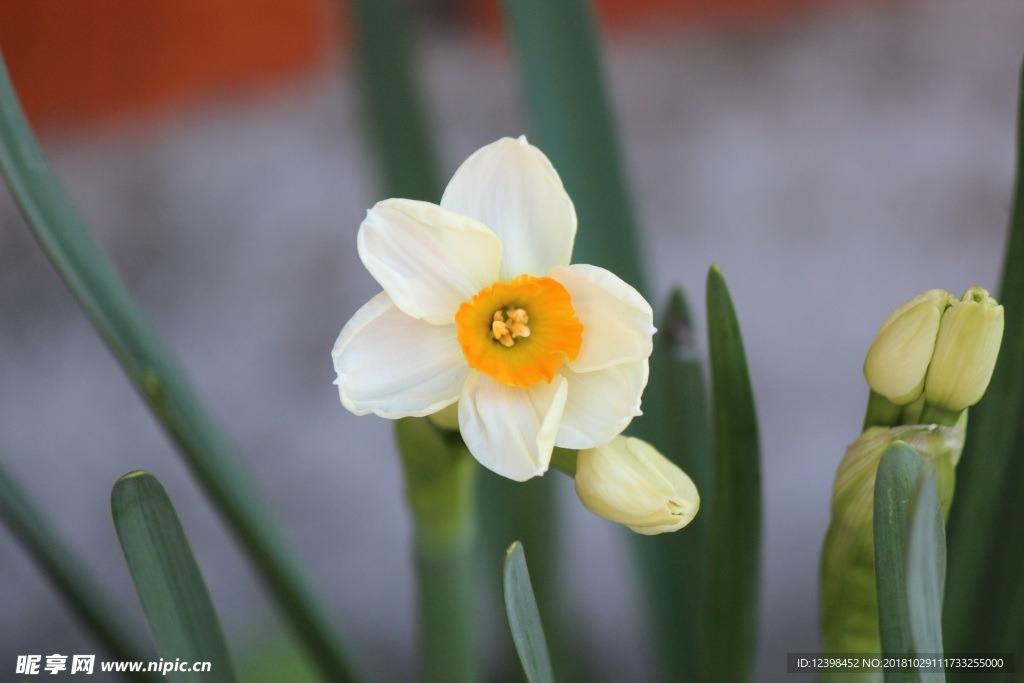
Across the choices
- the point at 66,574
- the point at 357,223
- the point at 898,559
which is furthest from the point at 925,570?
the point at 357,223

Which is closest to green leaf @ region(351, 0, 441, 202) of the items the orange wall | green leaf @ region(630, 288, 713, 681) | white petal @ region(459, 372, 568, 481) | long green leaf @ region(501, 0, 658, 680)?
long green leaf @ region(501, 0, 658, 680)

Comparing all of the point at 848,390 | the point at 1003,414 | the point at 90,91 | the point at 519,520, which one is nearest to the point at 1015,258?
the point at 1003,414

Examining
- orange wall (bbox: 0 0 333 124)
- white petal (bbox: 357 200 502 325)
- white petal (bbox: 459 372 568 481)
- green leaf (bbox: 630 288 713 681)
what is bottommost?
green leaf (bbox: 630 288 713 681)

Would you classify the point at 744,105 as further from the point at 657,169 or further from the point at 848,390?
the point at 848,390

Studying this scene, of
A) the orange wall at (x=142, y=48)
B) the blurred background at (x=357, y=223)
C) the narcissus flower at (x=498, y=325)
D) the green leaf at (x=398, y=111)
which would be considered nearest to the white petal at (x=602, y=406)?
the narcissus flower at (x=498, y=325)

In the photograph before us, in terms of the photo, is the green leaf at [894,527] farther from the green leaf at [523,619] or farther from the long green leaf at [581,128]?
the long green leaf at [581,128]

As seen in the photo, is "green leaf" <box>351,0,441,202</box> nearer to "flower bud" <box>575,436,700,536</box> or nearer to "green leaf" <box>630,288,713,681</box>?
"green leaf" <box>630,288,713,681</box>
